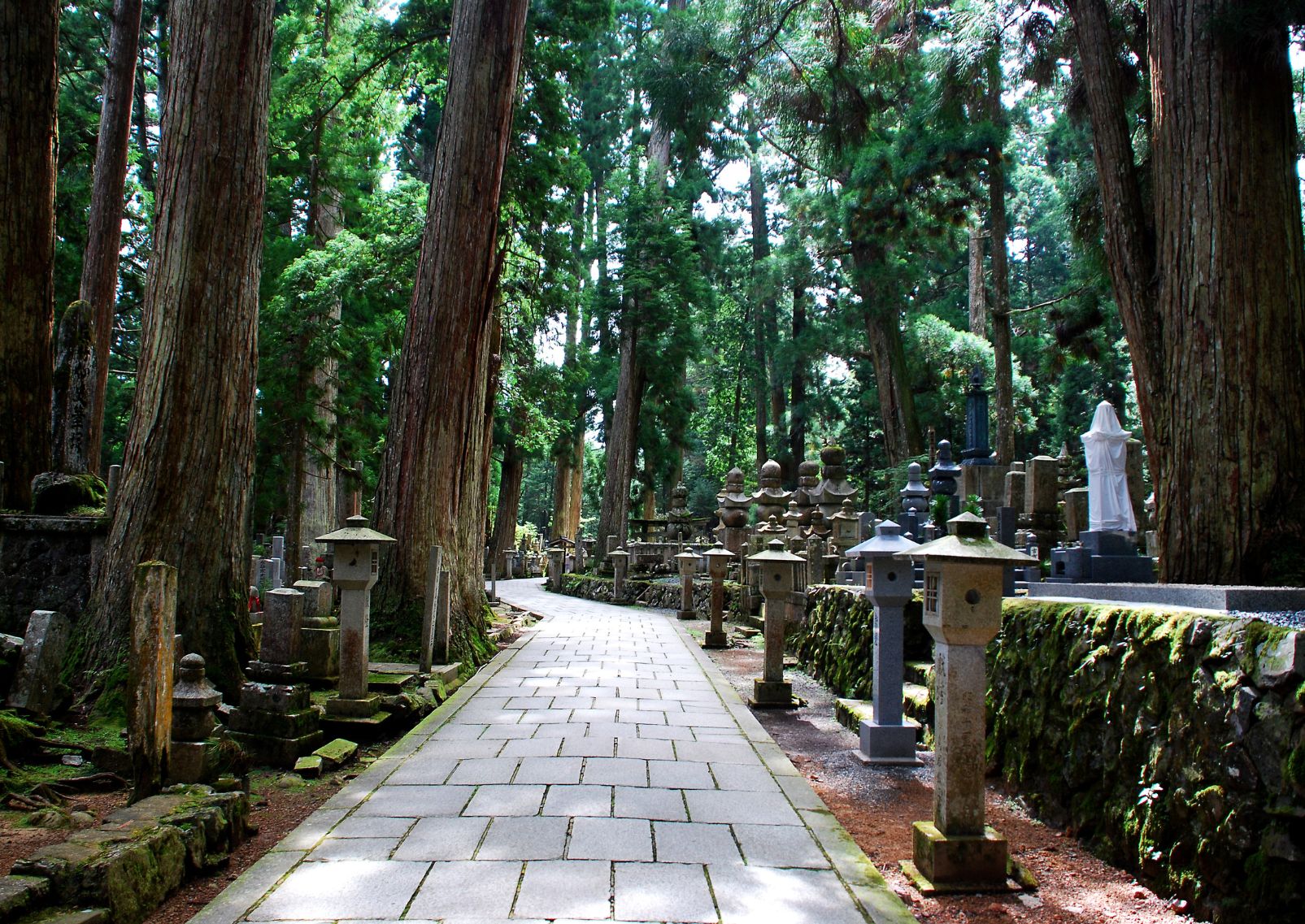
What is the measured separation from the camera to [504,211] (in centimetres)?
1284

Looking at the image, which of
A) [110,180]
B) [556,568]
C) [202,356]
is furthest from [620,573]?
[202,356]

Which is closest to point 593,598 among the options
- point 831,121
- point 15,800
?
point 831,121

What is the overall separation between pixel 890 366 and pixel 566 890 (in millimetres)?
20181

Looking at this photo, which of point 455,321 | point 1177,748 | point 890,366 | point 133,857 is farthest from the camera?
point 890,366

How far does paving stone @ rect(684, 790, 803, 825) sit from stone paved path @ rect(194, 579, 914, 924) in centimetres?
1

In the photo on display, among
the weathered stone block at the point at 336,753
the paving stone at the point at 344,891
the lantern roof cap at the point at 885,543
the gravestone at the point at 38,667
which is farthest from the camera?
the lantern roof cap at the point at 885,543

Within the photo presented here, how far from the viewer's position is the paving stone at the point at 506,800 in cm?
414

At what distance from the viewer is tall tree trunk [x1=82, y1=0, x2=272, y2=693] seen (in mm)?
5691

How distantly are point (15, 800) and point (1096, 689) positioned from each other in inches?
199

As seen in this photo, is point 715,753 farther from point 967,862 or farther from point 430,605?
point 430,605

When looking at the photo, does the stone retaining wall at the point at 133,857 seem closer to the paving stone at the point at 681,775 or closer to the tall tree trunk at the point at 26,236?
the paving stone at the point at 681,775

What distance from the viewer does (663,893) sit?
3186 mm

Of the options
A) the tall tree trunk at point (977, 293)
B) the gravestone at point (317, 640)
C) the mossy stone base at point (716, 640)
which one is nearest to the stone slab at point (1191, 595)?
the gravestone at point (317, 640)

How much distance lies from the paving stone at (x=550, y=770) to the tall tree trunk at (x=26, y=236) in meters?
5.03
